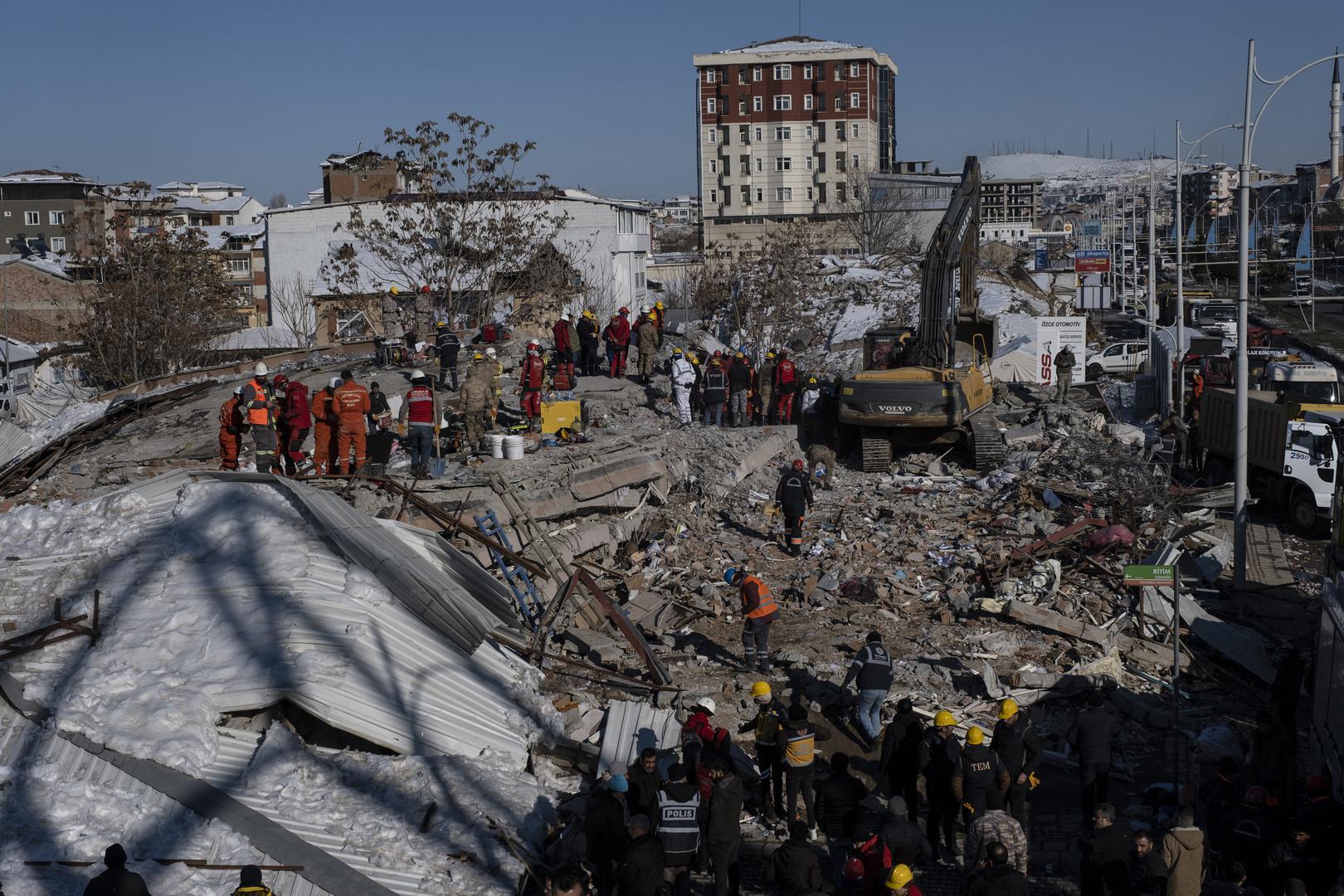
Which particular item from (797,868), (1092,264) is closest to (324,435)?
(797,868)

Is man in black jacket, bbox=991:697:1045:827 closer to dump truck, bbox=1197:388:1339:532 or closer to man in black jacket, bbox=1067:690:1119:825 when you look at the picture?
man in black jacket, bbox=1067:690:1119:825

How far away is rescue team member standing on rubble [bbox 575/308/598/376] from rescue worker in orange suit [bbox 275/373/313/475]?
362 inches

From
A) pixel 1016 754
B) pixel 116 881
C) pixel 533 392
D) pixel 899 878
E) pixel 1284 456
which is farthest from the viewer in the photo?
pixel 533 392

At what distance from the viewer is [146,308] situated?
1421 inches

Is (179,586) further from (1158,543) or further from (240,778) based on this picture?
(1158,543)

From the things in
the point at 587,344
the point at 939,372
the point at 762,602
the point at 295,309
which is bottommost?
the point at 762,602

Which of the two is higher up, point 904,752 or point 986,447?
point 986,447

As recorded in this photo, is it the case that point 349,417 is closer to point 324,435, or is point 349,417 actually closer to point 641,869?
point 324,435

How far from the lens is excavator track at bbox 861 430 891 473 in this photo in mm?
22000

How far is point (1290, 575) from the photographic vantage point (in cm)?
1698

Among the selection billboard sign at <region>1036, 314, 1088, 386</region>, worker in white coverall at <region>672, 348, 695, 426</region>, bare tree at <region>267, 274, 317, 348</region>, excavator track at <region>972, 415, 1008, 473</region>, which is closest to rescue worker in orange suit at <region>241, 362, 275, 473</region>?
worker in white coverall at <region>672, 348, 695, 426</region>

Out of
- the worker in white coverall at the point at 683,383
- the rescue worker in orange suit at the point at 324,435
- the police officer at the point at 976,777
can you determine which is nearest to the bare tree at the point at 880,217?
the worker in white coverall at the point at 683,383

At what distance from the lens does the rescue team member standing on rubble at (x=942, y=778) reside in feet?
30.7

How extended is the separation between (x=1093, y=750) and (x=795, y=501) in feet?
23.9
